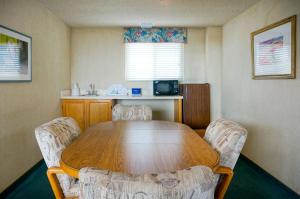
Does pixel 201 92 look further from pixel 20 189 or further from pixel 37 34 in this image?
pixel 20 189

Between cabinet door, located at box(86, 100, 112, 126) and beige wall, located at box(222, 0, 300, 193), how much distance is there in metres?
2.08

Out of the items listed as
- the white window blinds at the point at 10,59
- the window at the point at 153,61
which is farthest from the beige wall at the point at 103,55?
the white window blinds at the point at 10,59

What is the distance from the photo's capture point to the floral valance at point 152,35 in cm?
474

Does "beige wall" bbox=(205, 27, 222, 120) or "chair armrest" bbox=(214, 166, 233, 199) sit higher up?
"beige wall" bbox=(205, 27, 222, 120)

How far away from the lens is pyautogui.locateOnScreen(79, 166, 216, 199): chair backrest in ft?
2.62

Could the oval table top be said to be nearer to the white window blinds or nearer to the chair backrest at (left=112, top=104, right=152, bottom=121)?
the chair backrest at (left=112, top=104, right=152, bottom=121)

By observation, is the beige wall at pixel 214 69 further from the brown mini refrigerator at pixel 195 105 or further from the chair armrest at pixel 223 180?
the chair armrest at pixel 223 180

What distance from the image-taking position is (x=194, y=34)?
485cm

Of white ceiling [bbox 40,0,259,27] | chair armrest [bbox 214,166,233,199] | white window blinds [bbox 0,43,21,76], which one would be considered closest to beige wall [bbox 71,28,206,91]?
white ceiling [bbox 40,0,259,27]

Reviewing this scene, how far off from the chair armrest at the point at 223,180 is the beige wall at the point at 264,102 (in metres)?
1.31

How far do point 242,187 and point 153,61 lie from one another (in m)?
2.88

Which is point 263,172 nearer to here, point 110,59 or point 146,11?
point 146,11

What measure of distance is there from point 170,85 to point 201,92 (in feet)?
1.96

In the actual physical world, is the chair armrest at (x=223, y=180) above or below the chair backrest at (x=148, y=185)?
below
